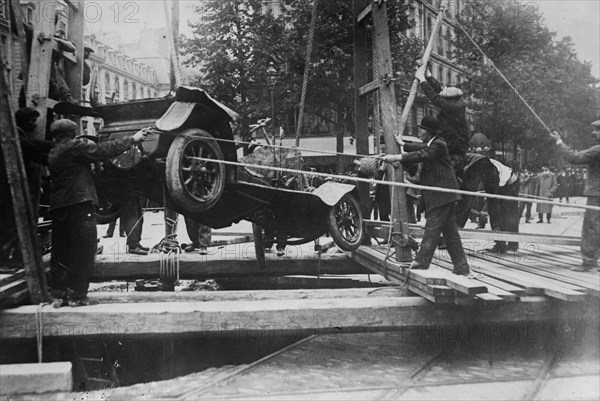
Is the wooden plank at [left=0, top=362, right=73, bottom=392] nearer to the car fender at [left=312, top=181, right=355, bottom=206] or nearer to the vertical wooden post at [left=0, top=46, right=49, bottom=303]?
the vertical wooden post at [left=0, top=46, right=49, bottom=303]

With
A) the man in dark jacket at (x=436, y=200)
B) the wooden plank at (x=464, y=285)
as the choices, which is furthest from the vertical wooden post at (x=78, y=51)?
the wooden plank at (x=464, y=285)

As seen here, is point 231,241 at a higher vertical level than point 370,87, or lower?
lower

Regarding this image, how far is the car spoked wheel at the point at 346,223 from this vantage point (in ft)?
23.8

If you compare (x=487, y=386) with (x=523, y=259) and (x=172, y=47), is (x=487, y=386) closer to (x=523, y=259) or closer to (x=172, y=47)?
(x=523, y=259)

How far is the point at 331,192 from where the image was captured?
7.35m

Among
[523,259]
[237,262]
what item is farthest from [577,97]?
[237,262]

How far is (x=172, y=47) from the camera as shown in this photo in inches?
239

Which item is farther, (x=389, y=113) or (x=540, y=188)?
(x=540, y=188)

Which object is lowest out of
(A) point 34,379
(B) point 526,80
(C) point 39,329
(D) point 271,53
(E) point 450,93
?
(A) point 34,379

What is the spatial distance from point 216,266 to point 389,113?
3631 millimetres

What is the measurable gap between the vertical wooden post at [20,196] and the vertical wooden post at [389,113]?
3747 mm

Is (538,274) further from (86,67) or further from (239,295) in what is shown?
(86,67)

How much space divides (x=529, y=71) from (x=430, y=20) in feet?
73.0

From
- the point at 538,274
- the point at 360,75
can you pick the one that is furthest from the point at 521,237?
the point at 360,75
